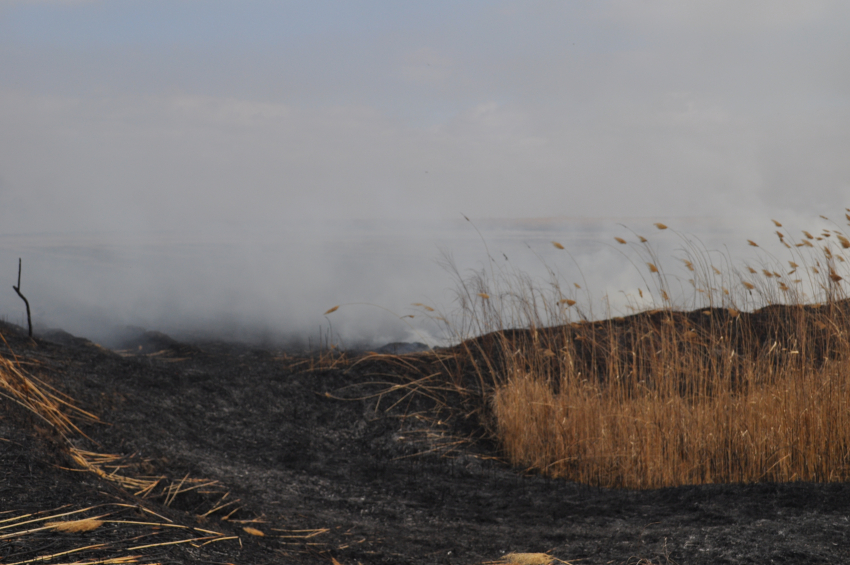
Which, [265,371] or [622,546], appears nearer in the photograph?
[622,546]

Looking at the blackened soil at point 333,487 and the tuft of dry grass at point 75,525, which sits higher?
the tuft of dry grass at point 75,525

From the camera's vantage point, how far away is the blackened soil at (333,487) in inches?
67.3

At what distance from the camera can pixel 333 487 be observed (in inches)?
107

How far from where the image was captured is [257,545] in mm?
1688

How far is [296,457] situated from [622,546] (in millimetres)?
1779

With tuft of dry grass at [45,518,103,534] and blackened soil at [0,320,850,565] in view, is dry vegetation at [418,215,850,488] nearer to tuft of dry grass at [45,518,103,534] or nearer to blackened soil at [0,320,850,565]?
blackened soil at [0,320,850,565]

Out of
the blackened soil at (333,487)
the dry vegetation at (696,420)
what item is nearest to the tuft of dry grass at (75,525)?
the blackened soil at (333,487)

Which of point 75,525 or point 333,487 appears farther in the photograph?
point 333,487

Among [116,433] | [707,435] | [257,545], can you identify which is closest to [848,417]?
→ [707,435]

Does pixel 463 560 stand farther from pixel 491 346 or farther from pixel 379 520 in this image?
pixel 491 346

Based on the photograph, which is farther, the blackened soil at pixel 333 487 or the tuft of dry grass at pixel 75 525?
the blackened soil at pixel 333 487

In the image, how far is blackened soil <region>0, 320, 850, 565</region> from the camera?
1.71m

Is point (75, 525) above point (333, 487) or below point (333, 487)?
above

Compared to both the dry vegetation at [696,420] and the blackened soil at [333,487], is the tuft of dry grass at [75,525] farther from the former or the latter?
the dry vegetation at [696,420]
